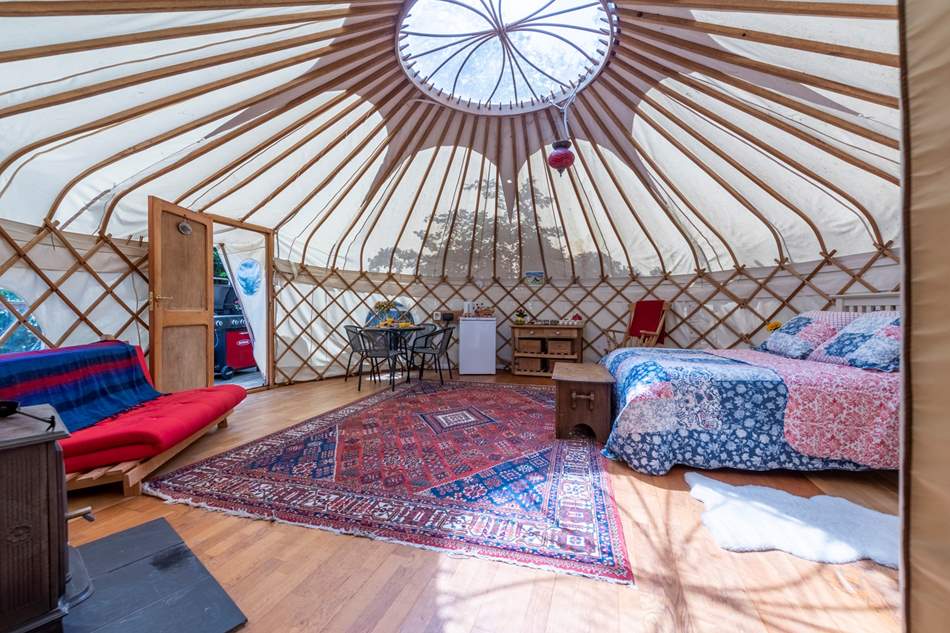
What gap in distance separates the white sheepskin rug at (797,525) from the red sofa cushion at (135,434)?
258 centimetres

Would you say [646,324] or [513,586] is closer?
[513,586]

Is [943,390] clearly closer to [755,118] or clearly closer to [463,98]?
[755,118]

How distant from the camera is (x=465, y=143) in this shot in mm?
3578

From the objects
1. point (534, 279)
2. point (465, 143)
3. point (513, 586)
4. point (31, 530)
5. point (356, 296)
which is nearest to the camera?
point (31, 530)

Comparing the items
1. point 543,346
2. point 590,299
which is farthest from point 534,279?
point 543,346

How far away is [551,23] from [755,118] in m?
1.61

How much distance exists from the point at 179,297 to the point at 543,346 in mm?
3993

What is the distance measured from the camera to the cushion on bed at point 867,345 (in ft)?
6.84

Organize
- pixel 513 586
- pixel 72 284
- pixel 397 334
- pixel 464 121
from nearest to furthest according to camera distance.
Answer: pixel 513 586
pixel 72 284
pixel 464 121
pixel 397 334

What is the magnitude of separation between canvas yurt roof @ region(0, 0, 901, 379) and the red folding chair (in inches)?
10.1

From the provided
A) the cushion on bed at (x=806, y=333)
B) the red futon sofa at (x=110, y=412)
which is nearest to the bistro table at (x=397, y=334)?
the red futon sofa at (x=110, y=412)

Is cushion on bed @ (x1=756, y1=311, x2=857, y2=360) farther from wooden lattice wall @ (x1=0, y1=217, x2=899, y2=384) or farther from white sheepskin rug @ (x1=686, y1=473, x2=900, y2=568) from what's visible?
white sheepskin rug @ (x1=686, y1=473, x2=900, y2=568)

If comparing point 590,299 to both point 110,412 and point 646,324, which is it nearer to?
point 646,324

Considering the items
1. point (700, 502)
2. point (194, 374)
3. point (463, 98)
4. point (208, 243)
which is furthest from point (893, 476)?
point (208, 243)
